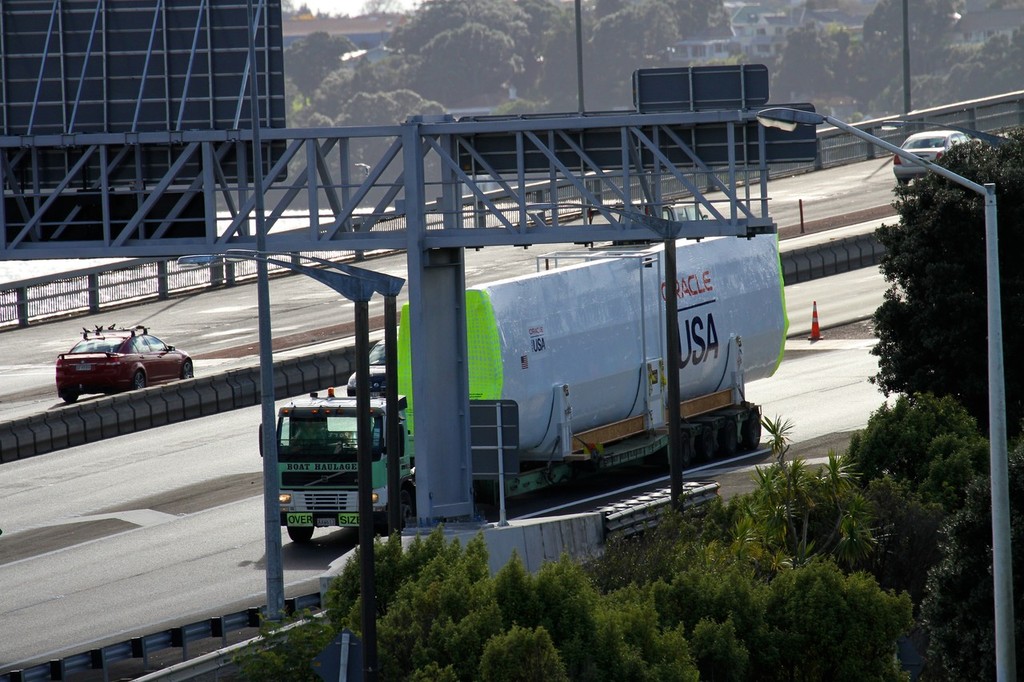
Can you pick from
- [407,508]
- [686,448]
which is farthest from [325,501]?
[686,448]

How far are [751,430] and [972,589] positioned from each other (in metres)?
15.5

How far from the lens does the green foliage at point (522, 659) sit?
15.7 m

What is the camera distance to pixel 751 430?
35.6 m

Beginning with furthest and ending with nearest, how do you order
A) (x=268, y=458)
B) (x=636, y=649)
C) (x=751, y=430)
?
1. (x=751, y=430)
2. (x=268, y=458)
3. (x=636, y=649)

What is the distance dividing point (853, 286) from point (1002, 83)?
14144cm

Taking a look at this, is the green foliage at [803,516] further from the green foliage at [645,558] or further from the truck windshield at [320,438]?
the truck windshield at [320,438]

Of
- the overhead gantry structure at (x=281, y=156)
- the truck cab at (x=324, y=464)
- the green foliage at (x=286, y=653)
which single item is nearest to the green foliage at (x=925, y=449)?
the overhead gantry structure at (x=281, y=156)

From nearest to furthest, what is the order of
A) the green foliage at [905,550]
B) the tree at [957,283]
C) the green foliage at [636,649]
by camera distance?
1. the green foliage at [636,649]
2. the green foliage at [905,550]
3. the tree at [957,283]

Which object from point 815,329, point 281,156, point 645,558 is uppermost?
point 281,156

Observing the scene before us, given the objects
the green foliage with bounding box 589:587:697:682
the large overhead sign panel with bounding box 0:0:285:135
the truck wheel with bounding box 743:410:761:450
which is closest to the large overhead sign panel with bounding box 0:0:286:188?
the large overhead sign panel with bounding box 0:0:285:135

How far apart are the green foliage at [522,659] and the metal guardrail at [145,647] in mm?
4927

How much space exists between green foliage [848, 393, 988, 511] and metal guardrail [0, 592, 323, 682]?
32.4 ft

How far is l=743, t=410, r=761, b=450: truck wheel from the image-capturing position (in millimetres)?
35531

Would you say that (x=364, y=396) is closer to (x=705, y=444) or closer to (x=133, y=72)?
(x=133, y=72)
